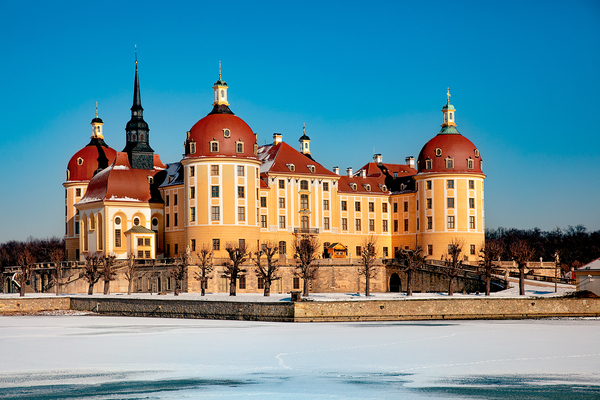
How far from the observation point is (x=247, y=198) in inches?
2783

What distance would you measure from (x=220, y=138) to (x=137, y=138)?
13.6 meters

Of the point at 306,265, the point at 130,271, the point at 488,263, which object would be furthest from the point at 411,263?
the point at 130,271

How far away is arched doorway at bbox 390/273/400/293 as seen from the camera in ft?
238

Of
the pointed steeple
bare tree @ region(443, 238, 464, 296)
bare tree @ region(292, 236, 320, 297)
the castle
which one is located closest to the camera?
bare tree @ region(292, 236, 320, 297)

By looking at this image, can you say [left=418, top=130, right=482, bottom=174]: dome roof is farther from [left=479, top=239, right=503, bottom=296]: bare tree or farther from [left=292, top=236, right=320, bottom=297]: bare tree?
[left=292, top=236, right=320, bottom=297]: bare tree

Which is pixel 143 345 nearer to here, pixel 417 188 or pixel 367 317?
pixel 367 317

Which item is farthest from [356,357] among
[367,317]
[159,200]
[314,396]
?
[159,200]

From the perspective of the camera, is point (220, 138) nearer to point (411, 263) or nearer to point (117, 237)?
point (117, 237)

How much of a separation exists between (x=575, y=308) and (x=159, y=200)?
132 feet

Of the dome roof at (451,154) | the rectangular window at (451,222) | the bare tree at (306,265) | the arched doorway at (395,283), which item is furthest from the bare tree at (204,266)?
the dome roof at (451,154)

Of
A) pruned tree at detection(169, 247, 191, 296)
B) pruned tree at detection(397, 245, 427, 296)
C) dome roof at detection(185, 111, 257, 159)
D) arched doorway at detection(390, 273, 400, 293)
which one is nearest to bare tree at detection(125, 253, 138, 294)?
pruned tree at detection(169, 247, 191, 296)

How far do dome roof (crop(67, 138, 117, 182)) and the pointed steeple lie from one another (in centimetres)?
422

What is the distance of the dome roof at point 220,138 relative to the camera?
70.2m

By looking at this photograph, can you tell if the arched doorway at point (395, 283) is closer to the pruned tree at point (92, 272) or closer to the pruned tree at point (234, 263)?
the pruned tree at point (234, 263)
